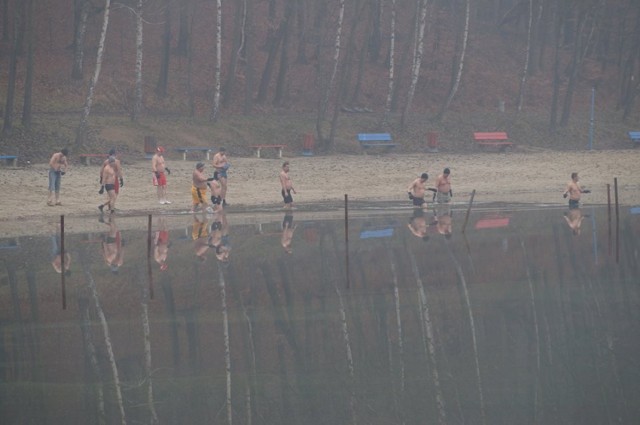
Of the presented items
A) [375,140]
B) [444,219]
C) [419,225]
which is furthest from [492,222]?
[375,140]

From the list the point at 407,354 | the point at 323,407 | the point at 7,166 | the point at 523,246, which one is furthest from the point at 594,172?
the point at 323,407

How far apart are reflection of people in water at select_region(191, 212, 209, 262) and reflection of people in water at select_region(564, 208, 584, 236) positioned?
9.47m

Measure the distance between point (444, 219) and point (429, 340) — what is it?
14728 mm

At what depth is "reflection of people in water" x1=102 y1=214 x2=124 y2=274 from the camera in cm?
2095

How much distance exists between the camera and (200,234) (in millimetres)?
25625

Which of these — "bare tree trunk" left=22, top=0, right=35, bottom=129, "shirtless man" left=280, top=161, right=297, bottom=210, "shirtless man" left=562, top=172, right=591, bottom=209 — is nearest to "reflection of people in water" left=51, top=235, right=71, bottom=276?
"shirtless man" left=280, top=161, right=297, bottom=210

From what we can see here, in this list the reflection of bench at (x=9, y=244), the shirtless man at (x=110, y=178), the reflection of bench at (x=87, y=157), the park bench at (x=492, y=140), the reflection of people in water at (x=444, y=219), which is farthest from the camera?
the park bench at (x=492, y=140)

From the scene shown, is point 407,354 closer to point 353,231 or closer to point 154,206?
point 353,231

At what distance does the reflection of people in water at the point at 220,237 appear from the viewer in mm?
22500

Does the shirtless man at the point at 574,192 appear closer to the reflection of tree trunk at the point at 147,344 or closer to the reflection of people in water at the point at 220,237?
the reflection of people in water at the point at 220,237

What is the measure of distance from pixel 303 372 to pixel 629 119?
44.7 metres

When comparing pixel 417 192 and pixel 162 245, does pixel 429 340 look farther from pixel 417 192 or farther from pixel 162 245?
pixel 417 192


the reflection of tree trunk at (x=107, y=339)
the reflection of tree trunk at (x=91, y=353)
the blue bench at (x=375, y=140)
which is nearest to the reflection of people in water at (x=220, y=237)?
the reflection of tree trunk at (x=107, y=339)

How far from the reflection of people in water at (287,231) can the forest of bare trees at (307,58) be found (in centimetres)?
1087
